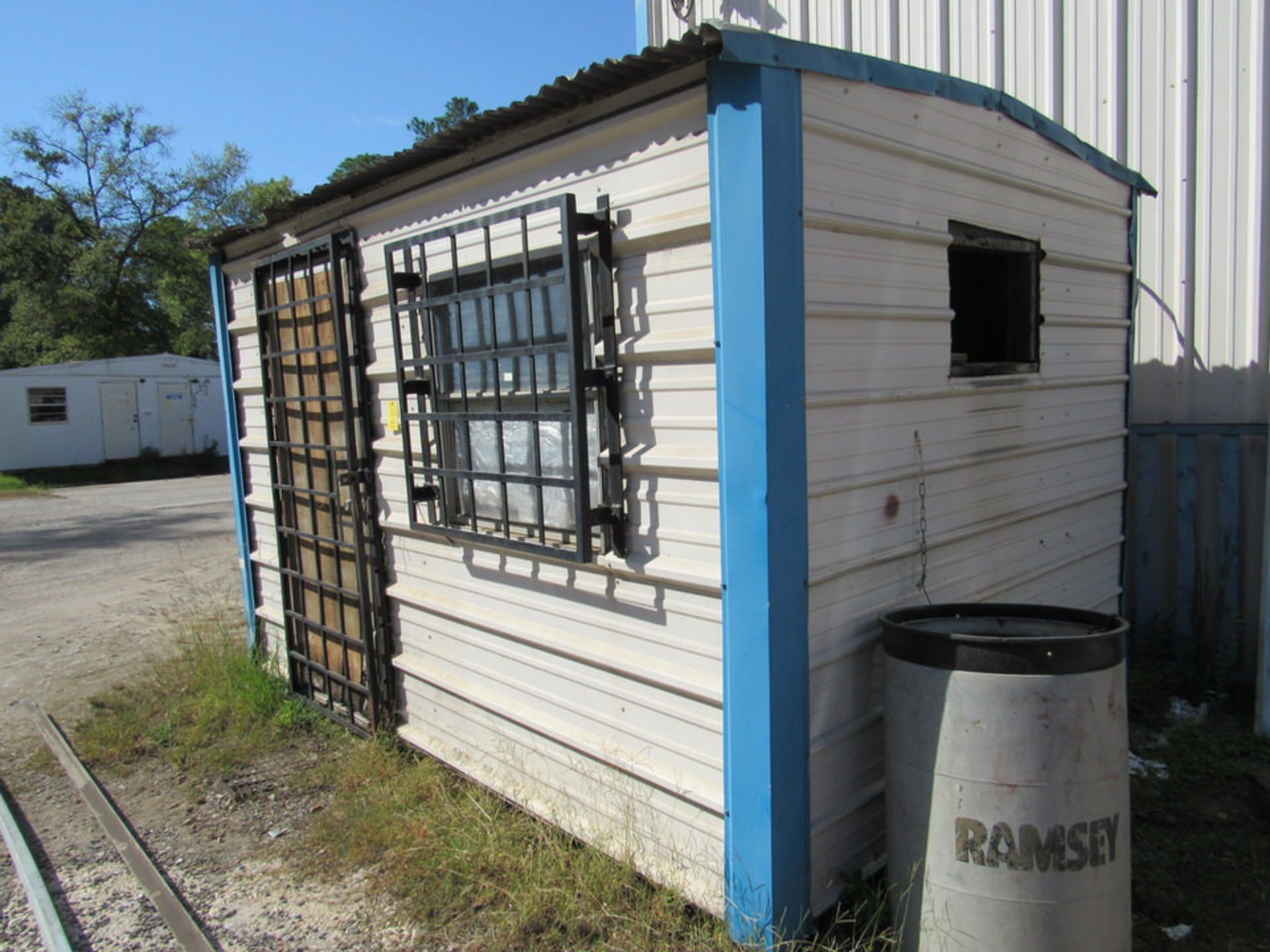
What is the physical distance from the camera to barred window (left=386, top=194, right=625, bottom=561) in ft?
9.45

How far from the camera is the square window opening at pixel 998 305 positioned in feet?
11.8

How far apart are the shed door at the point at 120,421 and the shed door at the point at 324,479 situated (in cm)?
1930

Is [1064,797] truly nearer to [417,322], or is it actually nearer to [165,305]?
[417,322]

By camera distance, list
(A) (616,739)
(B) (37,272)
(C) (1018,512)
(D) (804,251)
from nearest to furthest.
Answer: (D) (804,251), (A) (616,739), (C) (1018,512), (B) (37,272)

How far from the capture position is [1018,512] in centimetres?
357

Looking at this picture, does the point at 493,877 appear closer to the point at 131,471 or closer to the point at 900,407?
the point at 900,407

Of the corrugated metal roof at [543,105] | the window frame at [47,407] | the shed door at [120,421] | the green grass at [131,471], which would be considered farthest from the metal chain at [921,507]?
the shed door at [120,421]

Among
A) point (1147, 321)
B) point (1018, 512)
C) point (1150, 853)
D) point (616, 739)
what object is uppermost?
point (1147, 321)

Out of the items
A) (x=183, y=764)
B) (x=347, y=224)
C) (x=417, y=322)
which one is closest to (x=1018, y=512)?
(x=417, y=322)

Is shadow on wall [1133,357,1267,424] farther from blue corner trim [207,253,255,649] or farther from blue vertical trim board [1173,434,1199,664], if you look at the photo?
blue corner trim [207,253,255,649]

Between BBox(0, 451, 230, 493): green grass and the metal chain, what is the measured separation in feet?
66.8

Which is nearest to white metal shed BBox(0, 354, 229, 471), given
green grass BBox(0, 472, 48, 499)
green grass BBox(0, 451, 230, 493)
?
green grass BBox(0, 451, 230, 493)

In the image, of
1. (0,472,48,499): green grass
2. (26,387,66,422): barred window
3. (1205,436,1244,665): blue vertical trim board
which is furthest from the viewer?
(26,387,66,422): barred window

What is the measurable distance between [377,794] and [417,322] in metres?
2.01
